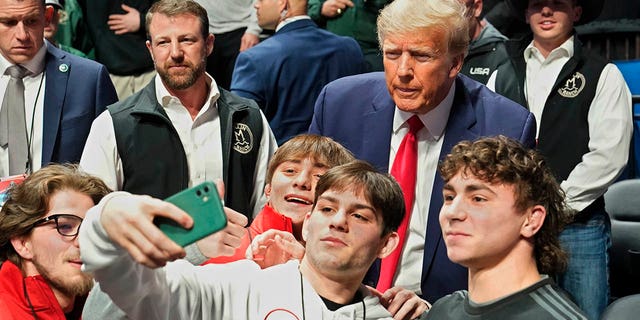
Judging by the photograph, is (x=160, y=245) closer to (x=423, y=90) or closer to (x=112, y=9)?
(x=423, y=90)

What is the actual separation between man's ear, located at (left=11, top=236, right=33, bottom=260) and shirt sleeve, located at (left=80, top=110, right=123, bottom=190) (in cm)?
93

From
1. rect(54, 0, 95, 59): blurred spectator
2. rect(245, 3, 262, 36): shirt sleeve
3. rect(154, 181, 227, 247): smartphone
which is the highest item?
rect(154, 181, 227, 247): smartphone

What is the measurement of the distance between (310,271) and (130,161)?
1.92 metres

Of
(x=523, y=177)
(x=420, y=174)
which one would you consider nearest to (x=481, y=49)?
(x=420, y=174)

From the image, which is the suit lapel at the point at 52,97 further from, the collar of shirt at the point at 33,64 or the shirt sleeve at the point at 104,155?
the shirt sleeve at the point at 104,155

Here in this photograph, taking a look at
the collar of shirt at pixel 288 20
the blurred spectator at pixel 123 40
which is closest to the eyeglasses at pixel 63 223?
the collar of shirt at pixel 288 20

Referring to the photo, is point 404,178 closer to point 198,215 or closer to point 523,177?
point 523,177

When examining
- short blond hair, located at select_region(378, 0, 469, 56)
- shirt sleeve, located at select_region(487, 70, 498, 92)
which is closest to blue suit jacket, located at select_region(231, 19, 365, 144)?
shirt sleeve, located at select_region(487, 70, 498, 92)

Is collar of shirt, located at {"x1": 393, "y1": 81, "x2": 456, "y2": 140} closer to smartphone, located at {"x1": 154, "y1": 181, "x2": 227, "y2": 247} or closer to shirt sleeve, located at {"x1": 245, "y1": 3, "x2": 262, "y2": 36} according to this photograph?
smartphone, located at {"x1": 154, "y1": 181, "x2": 227, "y2": 247}

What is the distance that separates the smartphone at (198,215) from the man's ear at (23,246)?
1.79 m

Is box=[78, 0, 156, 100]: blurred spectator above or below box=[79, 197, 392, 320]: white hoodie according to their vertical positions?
below

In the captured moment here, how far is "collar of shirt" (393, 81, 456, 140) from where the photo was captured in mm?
4988

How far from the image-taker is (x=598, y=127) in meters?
6.30

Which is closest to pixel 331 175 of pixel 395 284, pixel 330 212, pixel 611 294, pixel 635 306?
pixel 330 212
